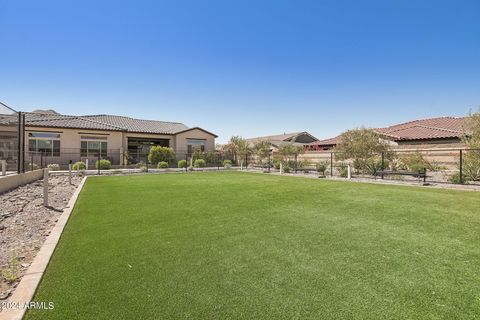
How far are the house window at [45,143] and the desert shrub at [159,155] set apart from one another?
822cm

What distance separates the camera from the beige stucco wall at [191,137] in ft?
107

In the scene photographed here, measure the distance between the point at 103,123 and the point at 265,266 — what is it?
30.2 meters

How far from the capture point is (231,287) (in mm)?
2889

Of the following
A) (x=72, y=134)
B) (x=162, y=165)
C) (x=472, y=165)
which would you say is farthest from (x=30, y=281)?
(x=72, y=134)

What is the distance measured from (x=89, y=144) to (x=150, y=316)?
94.0 ft

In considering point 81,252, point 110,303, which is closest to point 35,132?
point 81,252

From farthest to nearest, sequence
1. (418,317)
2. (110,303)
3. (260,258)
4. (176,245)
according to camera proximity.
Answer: (176,245)
(260,258)
(110,303)
(418,317)

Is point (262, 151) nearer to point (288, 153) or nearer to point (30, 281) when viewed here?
point (288, 153)

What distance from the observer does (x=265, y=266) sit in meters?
→ 3.44

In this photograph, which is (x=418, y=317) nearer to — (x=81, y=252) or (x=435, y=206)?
(x=81, y=252)

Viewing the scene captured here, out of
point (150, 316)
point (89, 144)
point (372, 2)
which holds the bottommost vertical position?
point (150, 316)

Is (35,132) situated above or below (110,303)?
above

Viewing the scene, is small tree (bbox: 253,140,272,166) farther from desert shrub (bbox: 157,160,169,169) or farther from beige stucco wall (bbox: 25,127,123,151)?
beige stucco wall (bbox: 25,127,123,151)

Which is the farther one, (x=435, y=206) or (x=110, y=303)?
(x=435, y=206)
